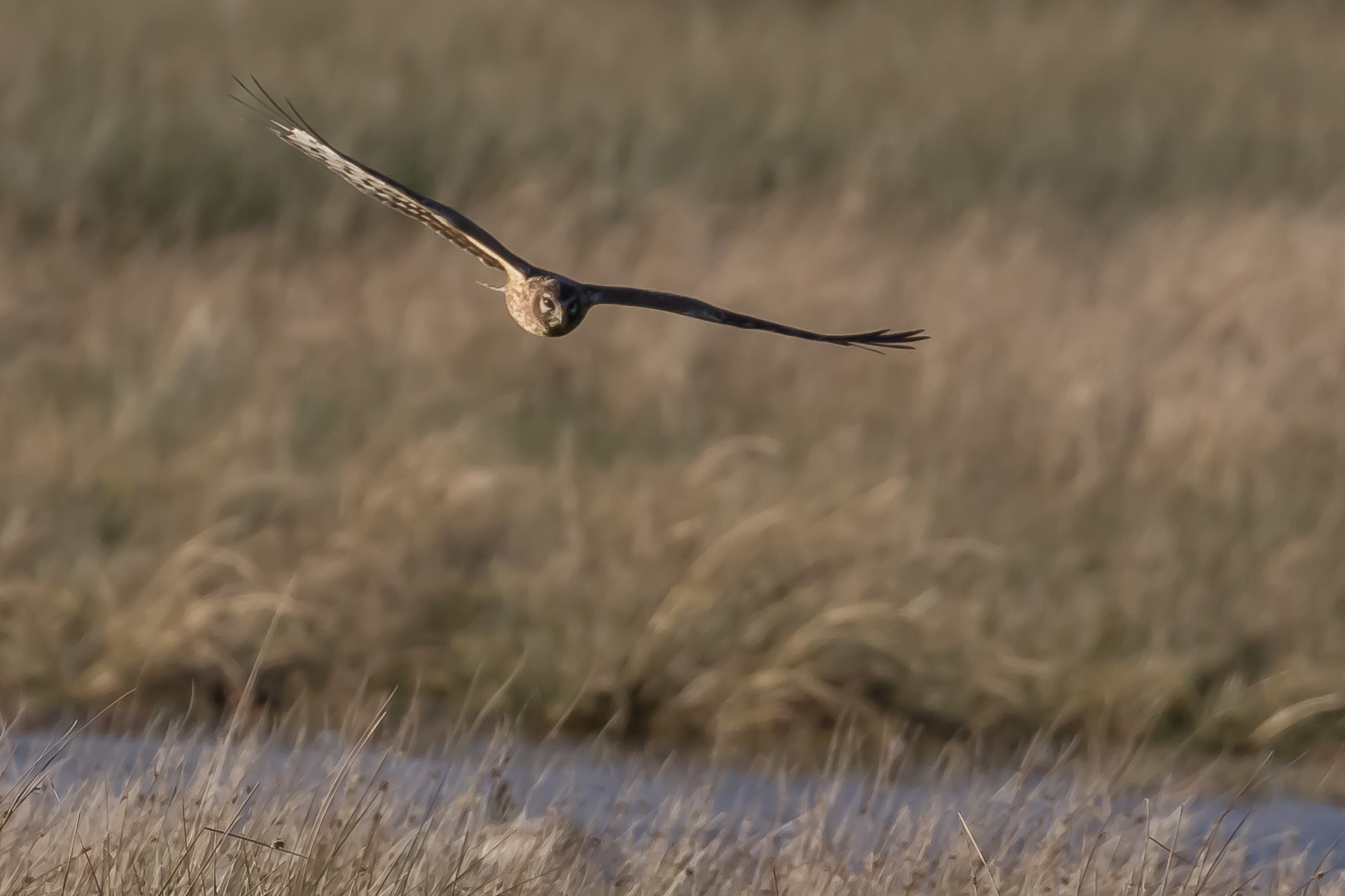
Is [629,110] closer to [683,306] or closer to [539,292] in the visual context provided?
[539,292]

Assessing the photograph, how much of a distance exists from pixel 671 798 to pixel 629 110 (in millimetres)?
9400

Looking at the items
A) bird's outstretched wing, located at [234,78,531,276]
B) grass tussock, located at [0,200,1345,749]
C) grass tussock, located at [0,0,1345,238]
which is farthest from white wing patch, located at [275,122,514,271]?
grass tussock, located at [0,0,1345,238]

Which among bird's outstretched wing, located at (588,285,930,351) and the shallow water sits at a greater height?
bird's outstretched wing, located at (588,285,930,351)

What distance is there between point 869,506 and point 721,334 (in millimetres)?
2482

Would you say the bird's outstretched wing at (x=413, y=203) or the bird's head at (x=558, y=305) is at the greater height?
the bird's outstretched wing at (x=413, y=203)

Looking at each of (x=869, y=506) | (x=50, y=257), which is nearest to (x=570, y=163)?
(x=50, y=257)

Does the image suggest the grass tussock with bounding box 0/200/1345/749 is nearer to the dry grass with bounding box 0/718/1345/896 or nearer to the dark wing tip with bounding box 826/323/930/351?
the dry grass with bounding box 0/718/1345/896

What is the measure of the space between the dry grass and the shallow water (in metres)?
0.02

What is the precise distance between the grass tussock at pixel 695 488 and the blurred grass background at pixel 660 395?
3 centimetres

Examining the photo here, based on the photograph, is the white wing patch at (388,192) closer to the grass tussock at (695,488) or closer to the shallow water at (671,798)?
the shallow water at (671,798)

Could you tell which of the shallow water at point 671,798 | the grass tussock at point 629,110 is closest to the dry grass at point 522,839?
the shallow water at point 671,798

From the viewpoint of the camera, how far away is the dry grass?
164 inches

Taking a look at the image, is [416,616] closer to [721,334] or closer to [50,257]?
[721,334]

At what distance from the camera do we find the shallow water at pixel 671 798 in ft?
15.5
